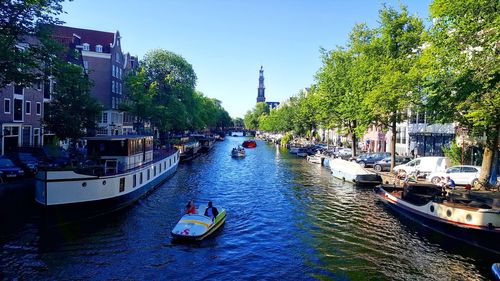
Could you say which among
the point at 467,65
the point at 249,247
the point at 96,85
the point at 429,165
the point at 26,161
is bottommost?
the point at 249,247

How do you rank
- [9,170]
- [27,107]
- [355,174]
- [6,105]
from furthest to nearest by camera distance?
[27,107] < [6,105] < [355,174] < [9,170]

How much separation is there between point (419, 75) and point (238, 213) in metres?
19.8

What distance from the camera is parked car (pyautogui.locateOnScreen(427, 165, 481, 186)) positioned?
108ft

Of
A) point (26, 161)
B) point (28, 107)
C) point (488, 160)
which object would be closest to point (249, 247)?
point (488, 160)

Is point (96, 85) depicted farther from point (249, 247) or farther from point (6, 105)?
point (249, 247)

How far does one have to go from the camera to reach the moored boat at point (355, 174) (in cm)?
3947

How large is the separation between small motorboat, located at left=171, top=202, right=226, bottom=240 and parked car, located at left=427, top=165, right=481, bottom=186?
22.1m

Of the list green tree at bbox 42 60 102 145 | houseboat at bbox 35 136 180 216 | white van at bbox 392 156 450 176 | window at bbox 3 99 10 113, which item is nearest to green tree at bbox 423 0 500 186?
white van at bbox 392 156 450 176

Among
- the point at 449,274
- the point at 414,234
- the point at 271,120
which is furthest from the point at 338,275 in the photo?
the point at 271,120

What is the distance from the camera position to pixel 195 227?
20.6m

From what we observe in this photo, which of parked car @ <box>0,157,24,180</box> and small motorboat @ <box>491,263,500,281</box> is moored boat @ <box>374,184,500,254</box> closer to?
small motorboat @ <box>491,263,500,281</box>

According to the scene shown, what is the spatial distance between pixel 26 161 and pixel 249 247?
1024 inches

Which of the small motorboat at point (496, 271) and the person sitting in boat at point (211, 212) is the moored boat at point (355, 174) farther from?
the small motorboat at point (496, 271)

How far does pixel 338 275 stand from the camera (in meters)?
16.6
